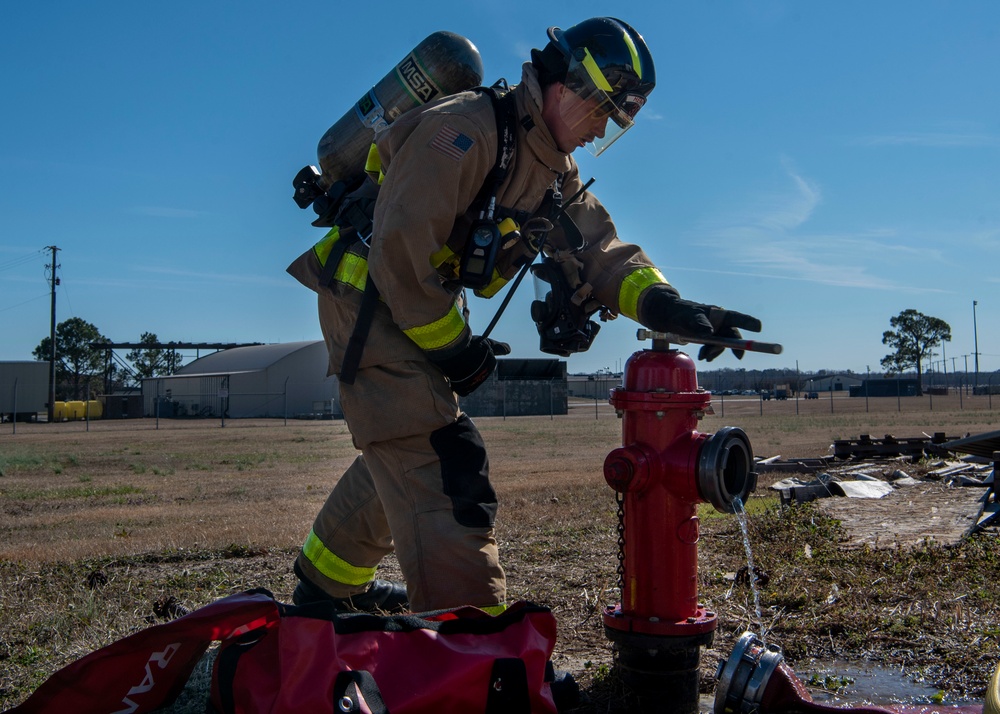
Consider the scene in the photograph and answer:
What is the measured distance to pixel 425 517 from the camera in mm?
2510

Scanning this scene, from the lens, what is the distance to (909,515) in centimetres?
536

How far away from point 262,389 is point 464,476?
5055 cm

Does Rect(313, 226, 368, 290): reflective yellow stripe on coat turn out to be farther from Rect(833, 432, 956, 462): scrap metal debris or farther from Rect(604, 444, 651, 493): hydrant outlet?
Rect(833, 432, 956, 462): scrap metal debris

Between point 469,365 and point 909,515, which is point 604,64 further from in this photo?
point 909,515

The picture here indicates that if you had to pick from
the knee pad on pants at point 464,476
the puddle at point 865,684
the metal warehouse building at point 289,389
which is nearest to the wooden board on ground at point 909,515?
the puddle at point 865,684

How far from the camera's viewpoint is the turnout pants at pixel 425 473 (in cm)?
248

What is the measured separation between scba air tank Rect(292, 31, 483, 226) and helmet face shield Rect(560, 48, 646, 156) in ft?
1.60

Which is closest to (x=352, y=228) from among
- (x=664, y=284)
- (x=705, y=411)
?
(x=664, y=284)

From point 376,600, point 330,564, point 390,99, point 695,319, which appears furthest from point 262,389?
point 695,319

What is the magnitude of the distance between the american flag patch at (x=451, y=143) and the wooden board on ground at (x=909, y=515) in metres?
3.17

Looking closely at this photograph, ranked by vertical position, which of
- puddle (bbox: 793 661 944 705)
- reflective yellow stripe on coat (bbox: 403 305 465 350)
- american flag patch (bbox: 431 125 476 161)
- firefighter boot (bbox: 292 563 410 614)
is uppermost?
american flag patch (bbox: 431 125 476 161)

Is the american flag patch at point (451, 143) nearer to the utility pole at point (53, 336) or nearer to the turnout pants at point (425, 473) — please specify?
the turnout pants at point (425, 473)

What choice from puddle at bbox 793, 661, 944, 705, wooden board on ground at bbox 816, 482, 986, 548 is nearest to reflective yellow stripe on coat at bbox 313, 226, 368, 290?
puddle at bbox 793, 661, 944, 705

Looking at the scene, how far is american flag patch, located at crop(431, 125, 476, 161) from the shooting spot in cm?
248
